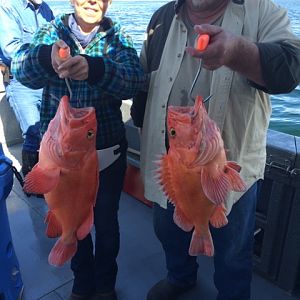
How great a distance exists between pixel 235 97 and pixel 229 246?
820mm

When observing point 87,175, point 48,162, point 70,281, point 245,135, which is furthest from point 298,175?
point 70,281

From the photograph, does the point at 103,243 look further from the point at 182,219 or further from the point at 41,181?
the point at 41,181

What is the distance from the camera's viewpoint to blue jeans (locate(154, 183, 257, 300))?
1.97 metres

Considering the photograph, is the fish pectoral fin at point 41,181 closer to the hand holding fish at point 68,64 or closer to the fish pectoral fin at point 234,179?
the hand holding fish at point 68,64

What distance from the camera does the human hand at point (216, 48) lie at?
126 cm

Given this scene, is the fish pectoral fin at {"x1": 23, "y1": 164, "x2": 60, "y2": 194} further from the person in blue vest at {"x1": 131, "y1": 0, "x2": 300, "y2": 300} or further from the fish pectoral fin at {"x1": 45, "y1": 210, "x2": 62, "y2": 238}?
the person in blue vest at {"x1": 131, "y1": 0, "x2": 300, "y2": 300}

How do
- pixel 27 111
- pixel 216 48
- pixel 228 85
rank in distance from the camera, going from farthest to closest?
pixel 27 111 → pixel 228 85 → pixel 216 48

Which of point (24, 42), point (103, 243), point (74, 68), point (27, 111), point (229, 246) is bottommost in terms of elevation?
point (103, 243)

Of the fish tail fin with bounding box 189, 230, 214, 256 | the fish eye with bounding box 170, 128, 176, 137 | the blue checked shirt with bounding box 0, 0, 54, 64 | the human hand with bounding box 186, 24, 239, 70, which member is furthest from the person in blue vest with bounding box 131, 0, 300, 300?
the blue checked shirt with bounding box 0, 0, 54, 64

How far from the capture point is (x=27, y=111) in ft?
12.4

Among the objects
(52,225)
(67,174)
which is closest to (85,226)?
(52,225)

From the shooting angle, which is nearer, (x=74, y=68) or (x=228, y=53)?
(x=228, y=53)

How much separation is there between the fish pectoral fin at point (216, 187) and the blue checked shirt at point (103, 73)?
2.17 feet

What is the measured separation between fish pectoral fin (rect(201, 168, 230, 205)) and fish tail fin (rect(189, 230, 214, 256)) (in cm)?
28
